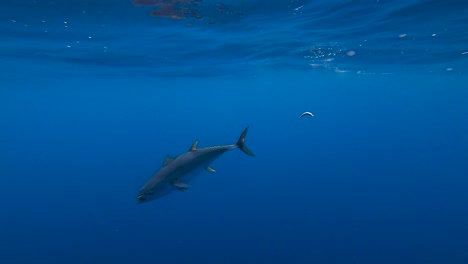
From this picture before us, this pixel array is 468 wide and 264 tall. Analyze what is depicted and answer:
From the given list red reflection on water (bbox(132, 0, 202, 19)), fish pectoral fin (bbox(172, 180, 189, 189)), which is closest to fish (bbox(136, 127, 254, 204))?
fish pectoral fin (bbox(172, 180, 189, 189))

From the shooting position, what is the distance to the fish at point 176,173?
5512 millimetres

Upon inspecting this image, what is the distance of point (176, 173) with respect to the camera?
18.4 ft

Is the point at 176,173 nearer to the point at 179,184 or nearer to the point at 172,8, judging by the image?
the point at 179,184

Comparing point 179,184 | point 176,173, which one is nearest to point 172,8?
point 176,173

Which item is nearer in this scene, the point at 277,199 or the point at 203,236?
the point at 203,236

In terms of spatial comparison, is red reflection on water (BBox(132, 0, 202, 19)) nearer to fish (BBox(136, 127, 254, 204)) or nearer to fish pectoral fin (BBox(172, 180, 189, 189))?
fish (BBox(136, 127, 254, 204))

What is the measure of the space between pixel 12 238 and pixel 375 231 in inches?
796

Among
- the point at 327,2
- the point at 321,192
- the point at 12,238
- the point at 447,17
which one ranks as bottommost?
the point at 321,192

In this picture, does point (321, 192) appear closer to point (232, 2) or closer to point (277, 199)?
point (277, 199)

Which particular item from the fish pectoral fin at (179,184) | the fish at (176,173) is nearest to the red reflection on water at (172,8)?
the fish at (176,173)

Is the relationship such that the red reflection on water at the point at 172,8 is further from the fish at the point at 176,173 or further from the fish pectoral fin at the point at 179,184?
the fish pectoral fin at the point at 179,184

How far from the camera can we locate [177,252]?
16.8 m

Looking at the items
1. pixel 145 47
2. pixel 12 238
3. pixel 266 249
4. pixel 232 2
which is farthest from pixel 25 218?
pixel 232 2

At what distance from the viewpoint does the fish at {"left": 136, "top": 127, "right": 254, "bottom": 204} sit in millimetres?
5512
